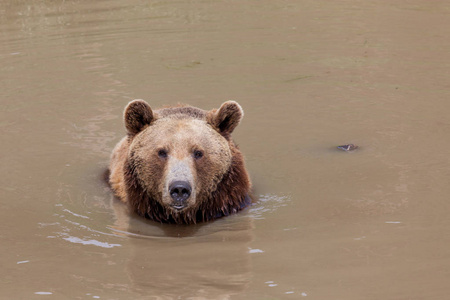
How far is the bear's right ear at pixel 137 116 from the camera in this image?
7900 mm

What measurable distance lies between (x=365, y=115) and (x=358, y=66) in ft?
8.85

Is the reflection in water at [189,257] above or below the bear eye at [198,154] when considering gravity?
below

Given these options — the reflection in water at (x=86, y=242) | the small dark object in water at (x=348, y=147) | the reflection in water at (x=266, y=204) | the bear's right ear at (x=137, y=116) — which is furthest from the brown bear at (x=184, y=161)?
the small dark object in water at (x=348, y=147)

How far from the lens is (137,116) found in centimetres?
804

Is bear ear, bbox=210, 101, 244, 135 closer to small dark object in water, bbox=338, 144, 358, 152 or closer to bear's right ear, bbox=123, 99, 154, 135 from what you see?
bear's right ear, bbox=123, 99, 154, 135

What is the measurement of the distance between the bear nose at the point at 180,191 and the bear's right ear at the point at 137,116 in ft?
4.24

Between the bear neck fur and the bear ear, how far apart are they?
260mm

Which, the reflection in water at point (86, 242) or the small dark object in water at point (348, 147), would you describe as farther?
the small dark object in water at point (348, 147)

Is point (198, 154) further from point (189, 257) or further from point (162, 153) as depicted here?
point (189, 257)

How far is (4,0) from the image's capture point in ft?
68.7

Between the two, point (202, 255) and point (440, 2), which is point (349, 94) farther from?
point (440, 2)

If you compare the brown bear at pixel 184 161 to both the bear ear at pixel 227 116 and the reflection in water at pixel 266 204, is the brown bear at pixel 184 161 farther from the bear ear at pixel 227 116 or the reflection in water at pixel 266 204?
the reflection in water at pixel 266 204

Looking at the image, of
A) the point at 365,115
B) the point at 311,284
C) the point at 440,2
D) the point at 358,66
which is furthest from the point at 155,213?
the point at 440,2

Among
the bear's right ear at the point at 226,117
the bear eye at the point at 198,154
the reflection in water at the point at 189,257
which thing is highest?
the bear's right ear at the point at 226,117
